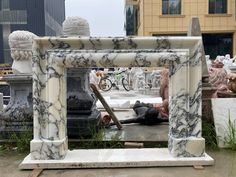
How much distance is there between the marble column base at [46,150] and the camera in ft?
14.9

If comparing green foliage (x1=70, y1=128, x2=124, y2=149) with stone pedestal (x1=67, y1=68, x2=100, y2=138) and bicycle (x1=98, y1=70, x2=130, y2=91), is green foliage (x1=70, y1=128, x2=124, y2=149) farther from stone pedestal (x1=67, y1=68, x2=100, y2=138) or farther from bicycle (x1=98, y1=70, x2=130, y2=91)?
bicycle (x1=98, y1=70, x2=130, y2=91)

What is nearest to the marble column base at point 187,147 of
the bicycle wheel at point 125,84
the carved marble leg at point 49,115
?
the carved marble leg at point 49,115

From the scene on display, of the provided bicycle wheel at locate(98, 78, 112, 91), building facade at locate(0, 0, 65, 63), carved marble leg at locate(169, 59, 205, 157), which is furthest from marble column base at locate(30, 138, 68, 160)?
building facade at locate(0, 0, 65, 63)

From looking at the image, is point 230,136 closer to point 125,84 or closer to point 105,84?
point 125,84

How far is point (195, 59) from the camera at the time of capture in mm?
4621

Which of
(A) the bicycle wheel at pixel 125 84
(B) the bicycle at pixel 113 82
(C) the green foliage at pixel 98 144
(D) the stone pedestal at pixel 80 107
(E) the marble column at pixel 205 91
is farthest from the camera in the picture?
(B) the bicycle at pixel 113 82

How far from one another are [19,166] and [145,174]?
5.10ft

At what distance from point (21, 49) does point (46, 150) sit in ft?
6.28

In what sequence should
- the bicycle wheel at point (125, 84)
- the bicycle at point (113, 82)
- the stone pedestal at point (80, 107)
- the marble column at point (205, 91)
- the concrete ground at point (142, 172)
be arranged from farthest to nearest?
1. the bicycle at point (113, 82)
2. the bicycle wheel at point (125, 84)
3. the marble column at point (205, 91)
4. the stone pedestal at point (80, 107)
5. the concrete ground at point (142, 172)

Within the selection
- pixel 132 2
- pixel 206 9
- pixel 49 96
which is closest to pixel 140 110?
pixel 49 96

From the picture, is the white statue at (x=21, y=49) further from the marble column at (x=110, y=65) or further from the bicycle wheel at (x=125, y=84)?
the bicycle wheel at (x=125, y=84)

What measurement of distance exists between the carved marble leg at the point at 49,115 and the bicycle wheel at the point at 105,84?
14.4m

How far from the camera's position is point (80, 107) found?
225 inches

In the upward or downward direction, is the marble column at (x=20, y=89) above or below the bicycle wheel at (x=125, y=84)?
above
